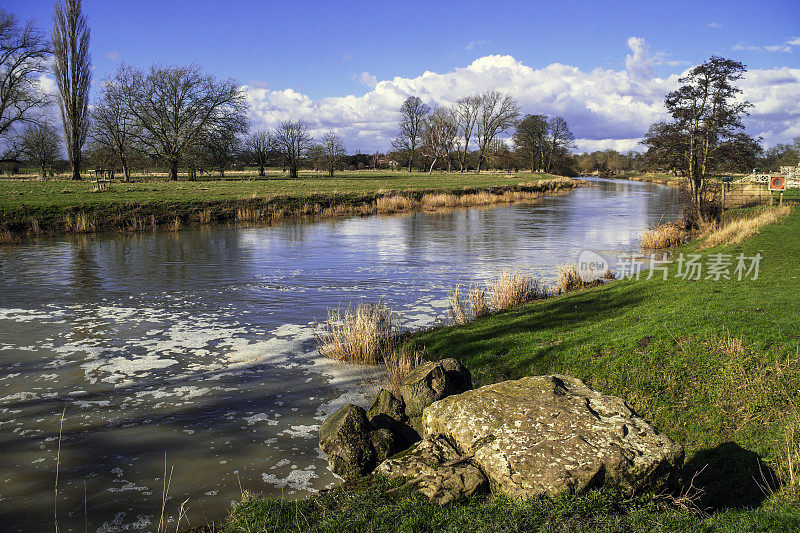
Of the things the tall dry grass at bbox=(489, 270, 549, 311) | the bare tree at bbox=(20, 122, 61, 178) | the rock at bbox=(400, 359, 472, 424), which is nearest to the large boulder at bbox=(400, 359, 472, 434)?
the rock at bbox=(400, 359, 472, 424)

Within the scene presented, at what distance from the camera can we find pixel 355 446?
20.6 feet

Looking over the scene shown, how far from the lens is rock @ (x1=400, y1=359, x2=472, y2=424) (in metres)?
6.81

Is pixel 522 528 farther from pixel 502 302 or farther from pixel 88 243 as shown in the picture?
pixel 88 243

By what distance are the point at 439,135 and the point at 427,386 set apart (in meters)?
84.8

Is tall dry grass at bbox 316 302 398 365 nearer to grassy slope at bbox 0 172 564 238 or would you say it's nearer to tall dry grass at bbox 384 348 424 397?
tall dry grass at bbox 384 348 424 397

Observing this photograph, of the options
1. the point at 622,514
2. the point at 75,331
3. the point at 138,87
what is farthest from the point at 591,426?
the point at 138,87

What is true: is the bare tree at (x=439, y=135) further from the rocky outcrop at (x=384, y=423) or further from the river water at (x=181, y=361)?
the rocky outcrop at (x=384, y=423)

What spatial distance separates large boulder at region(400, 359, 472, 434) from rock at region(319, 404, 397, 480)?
1.78 ft

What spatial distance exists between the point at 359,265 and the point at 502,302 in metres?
8.21

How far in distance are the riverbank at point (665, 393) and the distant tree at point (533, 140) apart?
322 ft

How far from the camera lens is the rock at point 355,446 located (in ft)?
20.4

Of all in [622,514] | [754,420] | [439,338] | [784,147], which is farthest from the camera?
[784,147]

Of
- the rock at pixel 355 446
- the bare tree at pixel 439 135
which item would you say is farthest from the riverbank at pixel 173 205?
the bare tree at pixel 439 135

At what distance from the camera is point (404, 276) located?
1817 cm
